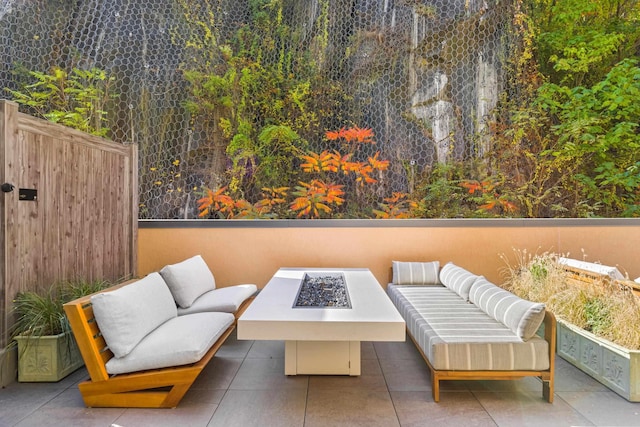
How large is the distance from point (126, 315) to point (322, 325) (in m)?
1.25

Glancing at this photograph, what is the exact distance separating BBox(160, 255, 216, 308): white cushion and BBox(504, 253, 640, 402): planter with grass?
317 cm

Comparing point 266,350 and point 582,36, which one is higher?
point 582,36

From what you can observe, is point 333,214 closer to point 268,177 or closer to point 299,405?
point 268,177

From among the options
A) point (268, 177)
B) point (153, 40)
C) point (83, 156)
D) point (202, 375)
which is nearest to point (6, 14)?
point (153, 40)

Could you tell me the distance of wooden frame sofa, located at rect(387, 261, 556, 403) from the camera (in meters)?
2.41

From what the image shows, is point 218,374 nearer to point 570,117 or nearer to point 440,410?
point 440,410

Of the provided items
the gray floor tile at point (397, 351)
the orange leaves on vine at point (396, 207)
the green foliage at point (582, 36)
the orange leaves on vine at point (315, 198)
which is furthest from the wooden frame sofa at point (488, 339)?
the green foliage at point (582, 36)

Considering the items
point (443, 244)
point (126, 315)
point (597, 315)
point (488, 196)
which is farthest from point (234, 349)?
point (488, 196)

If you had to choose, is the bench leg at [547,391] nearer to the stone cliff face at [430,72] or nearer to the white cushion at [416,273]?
the white cushion at [416,273]

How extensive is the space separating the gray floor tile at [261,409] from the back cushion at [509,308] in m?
1.49

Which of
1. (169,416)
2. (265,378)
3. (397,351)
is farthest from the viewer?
(397,351)

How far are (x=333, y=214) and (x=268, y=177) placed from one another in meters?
0.96

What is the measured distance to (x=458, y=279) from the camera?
146 inches

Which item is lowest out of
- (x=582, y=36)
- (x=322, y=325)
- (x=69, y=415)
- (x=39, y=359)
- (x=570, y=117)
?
(x=69, y=415)
